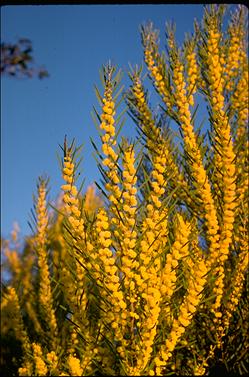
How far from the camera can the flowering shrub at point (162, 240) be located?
0.83 metres

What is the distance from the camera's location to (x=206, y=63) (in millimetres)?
1307

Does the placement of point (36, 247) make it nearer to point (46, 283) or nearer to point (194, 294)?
point (46, 283)

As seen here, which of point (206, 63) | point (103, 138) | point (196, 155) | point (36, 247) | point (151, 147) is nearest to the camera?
point (103, 138)

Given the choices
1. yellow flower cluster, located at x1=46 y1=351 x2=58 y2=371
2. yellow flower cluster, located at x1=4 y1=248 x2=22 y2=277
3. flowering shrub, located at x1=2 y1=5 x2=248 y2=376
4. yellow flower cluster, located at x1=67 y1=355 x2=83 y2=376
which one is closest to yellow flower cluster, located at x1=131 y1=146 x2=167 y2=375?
flowering shrub, located at x1=2 y1=5 x2=248 y2=376

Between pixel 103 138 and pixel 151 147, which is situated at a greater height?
pixel 151 147

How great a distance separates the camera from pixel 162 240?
3.03ft

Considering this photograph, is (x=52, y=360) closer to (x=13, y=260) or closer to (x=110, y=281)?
(x=110, y=281)

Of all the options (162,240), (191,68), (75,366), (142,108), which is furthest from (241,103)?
(75,366)

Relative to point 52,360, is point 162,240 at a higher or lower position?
higher

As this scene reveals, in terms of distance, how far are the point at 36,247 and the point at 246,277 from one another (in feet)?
2.11

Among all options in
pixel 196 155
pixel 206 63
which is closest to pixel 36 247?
pixel 196 155

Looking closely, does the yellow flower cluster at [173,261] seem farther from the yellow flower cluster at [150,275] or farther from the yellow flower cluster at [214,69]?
the yellow flower cluster at [214,69]

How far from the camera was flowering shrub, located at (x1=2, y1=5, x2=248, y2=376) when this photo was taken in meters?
0.83

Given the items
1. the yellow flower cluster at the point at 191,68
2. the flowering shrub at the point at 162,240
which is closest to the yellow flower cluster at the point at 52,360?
the flowering shrub at the point at 162,240
